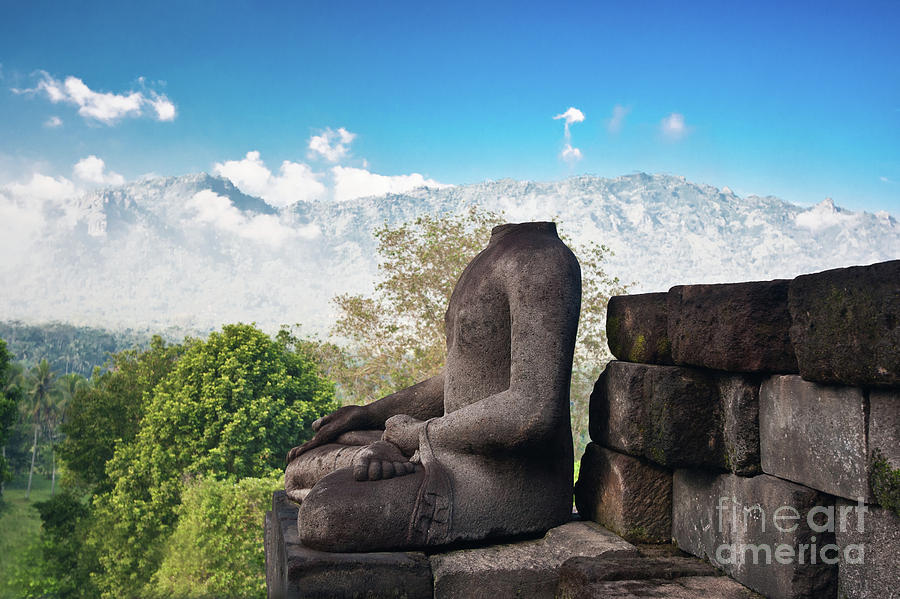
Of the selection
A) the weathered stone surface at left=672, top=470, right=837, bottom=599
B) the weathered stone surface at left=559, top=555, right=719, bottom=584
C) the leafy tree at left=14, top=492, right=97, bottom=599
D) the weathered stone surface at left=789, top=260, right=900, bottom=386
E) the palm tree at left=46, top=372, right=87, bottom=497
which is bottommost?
the leafy tree at left=14, top=492, right=97, bottom=599

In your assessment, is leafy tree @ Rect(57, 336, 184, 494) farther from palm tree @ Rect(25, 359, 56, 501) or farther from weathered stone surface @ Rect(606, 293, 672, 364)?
palm tree @ Rect(25, 359, 56, 501)

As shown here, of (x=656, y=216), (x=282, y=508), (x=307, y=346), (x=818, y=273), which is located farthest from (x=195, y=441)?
(x=656, y=216)

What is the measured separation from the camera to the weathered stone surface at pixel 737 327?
2828mm

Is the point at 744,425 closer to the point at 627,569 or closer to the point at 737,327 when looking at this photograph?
the point at 737,327

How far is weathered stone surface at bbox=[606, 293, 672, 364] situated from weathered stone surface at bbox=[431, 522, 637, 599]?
89cm

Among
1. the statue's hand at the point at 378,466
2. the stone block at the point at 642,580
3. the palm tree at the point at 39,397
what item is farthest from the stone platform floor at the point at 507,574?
the palm tree at the point at 39,397

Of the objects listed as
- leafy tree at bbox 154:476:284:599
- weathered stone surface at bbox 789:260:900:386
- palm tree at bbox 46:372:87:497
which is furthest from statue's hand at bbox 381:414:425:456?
palm tree at bbox 46:372:87:497

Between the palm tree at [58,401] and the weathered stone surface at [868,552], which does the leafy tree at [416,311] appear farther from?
the palm tree at [58,401]

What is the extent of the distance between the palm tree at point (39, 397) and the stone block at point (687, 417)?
186 ft

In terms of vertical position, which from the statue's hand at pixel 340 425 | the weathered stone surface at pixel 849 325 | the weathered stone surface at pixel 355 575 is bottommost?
the weathered stone surface at pixel 355 575

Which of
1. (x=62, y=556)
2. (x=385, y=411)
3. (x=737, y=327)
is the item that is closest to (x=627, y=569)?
(x=737, y=327)

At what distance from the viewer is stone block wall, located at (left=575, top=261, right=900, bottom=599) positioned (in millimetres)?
2338

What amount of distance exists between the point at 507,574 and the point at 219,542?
1893cm

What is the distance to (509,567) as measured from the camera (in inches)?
126
